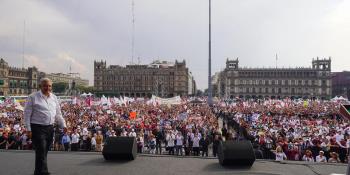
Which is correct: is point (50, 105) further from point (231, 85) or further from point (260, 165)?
point (231, 85)

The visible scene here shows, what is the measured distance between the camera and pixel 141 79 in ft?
512

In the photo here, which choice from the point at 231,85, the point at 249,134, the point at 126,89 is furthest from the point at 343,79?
the point at 249,134

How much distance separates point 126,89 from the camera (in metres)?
157

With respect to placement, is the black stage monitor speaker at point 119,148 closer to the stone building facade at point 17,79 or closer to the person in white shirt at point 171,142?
the person in white shirt at point 171,142

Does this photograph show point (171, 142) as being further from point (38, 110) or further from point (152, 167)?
point (38, 110)

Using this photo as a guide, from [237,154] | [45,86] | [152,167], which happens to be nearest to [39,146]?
[45,86]

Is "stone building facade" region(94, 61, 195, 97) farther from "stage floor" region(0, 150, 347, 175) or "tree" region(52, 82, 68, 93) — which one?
"stage floor" region(0, 150, 347, 175)

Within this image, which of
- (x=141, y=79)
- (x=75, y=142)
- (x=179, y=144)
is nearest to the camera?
(x=75, y=142)

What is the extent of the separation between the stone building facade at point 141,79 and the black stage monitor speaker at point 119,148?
147 m

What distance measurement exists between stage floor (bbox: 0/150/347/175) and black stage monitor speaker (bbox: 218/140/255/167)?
16cm

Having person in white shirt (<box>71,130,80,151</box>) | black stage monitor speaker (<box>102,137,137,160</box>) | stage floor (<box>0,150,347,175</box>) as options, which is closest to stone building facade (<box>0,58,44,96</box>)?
person in white shirt (<box>71,130,80,151</box>)

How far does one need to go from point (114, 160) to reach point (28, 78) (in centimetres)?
15531

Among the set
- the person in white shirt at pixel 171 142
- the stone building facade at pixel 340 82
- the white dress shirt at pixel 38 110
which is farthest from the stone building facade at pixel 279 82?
the white dress shirt at pixel 38 110

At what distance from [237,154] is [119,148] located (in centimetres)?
223
